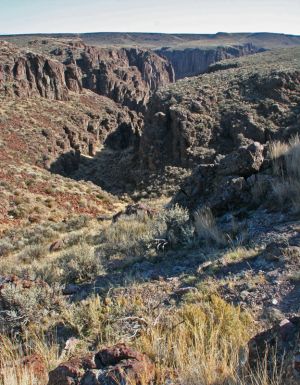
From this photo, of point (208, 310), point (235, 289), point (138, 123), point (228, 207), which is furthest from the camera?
point (138, 123)

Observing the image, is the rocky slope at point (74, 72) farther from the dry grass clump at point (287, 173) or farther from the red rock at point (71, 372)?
the red rock at point (71, 372)

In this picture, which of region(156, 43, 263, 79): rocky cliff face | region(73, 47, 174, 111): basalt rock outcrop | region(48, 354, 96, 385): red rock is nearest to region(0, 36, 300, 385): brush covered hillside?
region(48, 354, 96, 385): red rock

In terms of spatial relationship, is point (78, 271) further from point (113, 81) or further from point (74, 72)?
point (113, 81)

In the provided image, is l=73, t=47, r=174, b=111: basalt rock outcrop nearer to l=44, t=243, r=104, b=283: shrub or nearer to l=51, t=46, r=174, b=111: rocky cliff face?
l=51, t=46, r=174, b=111: rocky cliff face

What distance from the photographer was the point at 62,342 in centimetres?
450

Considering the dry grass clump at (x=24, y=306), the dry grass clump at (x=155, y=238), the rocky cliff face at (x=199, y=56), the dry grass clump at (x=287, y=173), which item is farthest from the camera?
the rocky cliff face at (x=199, y=56)

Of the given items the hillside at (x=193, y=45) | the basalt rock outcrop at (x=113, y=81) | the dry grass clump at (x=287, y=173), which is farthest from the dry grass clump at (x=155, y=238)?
the hillside at (x=193, y=45)

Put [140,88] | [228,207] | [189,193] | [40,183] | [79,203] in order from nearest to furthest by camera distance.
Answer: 1. [228,207]
2. [189,193]
3. [79,203]
4. [40,183]
5. [140,88]

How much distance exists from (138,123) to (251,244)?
173ft

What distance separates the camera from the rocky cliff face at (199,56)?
154 meters

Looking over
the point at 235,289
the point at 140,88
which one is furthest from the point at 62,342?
the point at 140,88

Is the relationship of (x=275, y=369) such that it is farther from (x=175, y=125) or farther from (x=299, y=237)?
(x=175, y=125)

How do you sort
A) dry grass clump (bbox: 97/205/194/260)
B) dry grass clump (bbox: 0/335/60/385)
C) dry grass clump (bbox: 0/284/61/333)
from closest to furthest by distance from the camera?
dry grass clump (bbox: 0/335/60/385) < dry grass clump (bbox: 0/284/61/333) < dry grass clump (bbox: 97/205/194/260)

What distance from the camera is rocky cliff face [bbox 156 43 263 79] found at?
154375 mm
